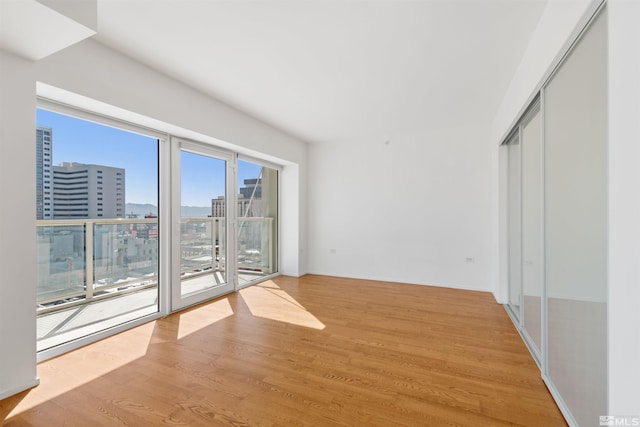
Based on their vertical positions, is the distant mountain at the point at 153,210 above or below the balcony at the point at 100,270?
above

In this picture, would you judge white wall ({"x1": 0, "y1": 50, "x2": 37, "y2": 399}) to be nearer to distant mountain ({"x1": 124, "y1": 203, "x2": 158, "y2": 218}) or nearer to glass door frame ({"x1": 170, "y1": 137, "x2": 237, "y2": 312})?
distant mountain ({"x1": 124, "y1": 203, "x2": 158, "y2": 218})

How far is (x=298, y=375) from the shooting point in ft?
6.98

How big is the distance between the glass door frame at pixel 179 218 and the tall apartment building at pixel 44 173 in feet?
3.77

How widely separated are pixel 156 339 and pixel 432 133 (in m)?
4.96

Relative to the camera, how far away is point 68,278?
255 cm

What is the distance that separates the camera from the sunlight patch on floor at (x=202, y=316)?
297cm

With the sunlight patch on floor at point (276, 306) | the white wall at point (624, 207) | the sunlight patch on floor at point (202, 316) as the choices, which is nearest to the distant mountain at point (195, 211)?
the sunlight patch on floor at point (202, 316)

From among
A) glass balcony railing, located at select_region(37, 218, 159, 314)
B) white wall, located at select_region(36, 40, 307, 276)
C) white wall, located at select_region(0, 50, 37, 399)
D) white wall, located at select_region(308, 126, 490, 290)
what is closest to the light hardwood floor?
white wall, located at select_region(0, 50, 37, 399)

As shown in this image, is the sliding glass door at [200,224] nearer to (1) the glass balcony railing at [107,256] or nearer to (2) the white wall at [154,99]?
(1) the glass balcony railing at [107,256]

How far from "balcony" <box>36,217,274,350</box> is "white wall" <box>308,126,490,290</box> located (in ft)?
8.34

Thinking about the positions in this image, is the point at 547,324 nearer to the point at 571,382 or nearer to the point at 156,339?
the point at 571,382

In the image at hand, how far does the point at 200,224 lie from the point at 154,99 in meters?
1.71

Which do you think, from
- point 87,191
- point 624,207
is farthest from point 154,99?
point 624,207

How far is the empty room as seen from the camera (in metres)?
1.42
